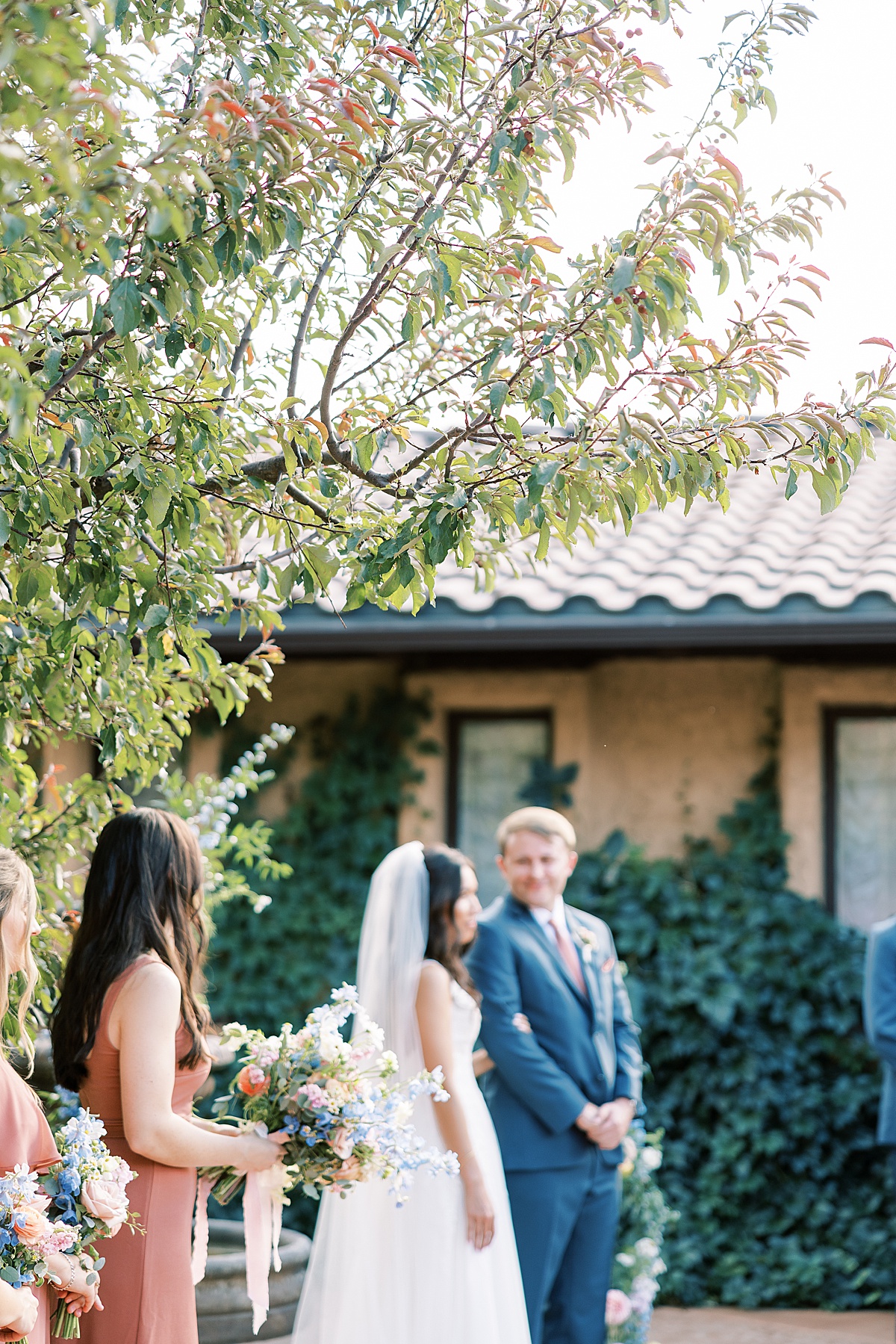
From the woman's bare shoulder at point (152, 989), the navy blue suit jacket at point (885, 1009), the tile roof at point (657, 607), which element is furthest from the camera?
the tile roof at point (657, 607)

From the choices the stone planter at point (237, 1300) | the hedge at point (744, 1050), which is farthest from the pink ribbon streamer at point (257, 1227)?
the hedge at point (744, 1050)

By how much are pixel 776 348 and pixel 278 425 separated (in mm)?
896

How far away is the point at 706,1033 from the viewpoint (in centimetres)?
675

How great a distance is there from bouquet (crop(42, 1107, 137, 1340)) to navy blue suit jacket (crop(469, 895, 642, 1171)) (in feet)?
7.73

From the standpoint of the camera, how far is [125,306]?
199 centimetres

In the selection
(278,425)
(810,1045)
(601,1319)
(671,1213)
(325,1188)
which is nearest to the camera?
(278,425)

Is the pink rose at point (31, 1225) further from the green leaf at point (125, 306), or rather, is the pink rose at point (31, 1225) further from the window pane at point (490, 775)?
the window pane at point (490, 775)

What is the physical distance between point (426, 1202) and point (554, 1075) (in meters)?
0.70

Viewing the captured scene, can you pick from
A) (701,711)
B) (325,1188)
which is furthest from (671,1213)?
(325,1188)

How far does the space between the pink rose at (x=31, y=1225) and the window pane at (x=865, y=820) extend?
5.38m

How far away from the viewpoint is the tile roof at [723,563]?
6621 mm

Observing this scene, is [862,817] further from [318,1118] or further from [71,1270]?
[71,1270]

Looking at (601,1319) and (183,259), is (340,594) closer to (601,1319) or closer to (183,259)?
(601,1319)

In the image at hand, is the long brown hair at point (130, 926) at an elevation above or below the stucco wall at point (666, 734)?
below
